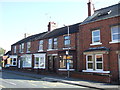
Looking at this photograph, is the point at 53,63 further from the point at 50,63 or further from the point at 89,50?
the point at 89,50

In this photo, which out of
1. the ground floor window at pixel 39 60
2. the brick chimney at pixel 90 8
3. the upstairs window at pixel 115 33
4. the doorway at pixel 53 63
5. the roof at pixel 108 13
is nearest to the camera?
the upstairs window at pixel 115 33

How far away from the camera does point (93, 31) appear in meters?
18.3

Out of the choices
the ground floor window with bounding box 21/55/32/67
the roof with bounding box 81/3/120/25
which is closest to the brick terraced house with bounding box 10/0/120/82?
the roof with bounding box 81/3/120/25

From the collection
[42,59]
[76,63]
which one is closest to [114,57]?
[76,63]

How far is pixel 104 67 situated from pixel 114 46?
259 centimetres

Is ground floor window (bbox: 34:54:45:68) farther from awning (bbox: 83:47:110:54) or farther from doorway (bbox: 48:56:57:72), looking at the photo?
awning (bbox: 83:47:110:54)

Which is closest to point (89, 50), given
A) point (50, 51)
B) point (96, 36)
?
point (96, 36)

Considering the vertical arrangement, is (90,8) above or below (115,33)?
above

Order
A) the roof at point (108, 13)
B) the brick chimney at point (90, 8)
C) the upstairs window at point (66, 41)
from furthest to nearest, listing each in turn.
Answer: the upstairs window at point (66, 41) → the brick chimney at point (90, 8) → the roof at point (108, 13)

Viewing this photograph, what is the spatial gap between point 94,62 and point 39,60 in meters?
12.3

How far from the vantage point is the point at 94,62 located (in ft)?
57.5

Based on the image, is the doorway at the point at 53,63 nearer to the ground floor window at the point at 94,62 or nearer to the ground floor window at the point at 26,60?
the ground floor window at the point at 26,60

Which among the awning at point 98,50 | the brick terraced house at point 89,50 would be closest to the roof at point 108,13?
the brick terraced house at point 89,50

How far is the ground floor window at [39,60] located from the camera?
26.3 m
